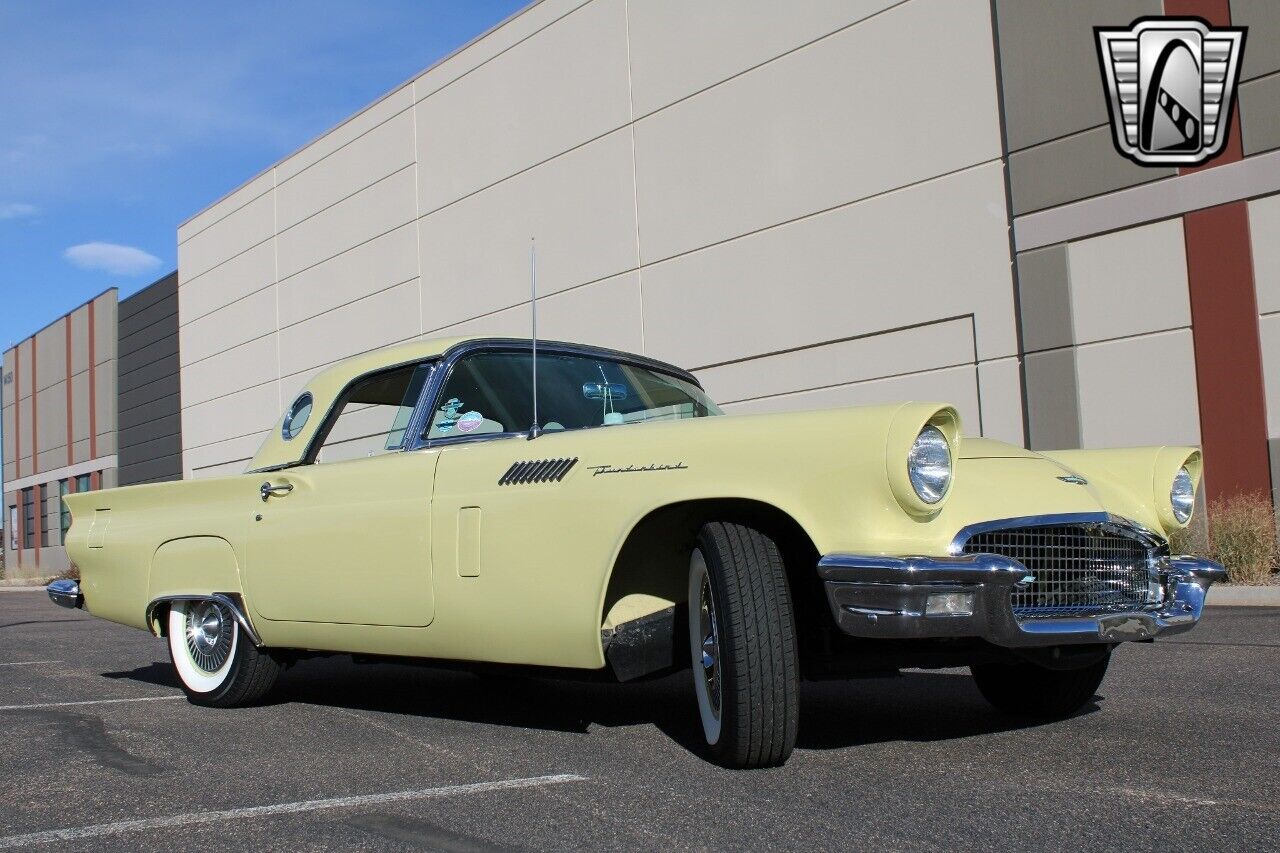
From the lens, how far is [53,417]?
43.9 metres

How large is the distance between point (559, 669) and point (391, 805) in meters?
0.97

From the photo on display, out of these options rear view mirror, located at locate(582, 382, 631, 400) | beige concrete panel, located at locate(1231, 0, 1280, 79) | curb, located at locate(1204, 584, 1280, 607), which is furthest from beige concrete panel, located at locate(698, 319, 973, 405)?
rear view mirror, located at locate(582, 382, 631, 400)

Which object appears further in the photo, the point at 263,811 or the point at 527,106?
the point at 527,106

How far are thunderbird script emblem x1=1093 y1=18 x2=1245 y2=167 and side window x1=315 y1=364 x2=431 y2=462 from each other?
10.1 metres

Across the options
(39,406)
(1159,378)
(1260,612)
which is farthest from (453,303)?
(39,406)

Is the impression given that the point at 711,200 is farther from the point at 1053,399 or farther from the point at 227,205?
the point at 227,205

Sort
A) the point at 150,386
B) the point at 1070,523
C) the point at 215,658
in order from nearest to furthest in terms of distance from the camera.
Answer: the point at 1070,523, the point at 215,658, the point at 150,386

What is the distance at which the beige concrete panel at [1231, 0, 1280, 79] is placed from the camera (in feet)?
→ 38.0

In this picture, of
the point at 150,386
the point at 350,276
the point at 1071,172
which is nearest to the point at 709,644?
the point at 1071,172

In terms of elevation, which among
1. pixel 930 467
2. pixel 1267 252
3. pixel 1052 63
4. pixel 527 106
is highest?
pixel 527 106

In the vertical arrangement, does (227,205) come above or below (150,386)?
above

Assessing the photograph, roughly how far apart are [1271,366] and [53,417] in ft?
141

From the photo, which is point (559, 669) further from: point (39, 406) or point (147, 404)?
point (39, 406)

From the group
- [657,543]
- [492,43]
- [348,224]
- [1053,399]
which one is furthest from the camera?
[348,224]
